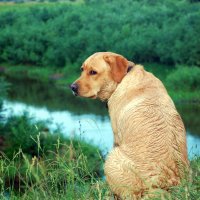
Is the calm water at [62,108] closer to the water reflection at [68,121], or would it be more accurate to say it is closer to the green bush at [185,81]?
the water reflection at [68,121]

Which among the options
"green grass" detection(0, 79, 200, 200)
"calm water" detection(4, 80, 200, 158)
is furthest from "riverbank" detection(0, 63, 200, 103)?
"green grass" detection(0, 79, 200, 200)

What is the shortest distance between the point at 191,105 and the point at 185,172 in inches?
1482

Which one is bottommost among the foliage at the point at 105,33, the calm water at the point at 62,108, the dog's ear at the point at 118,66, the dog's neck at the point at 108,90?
the foliage at the point at 105,33

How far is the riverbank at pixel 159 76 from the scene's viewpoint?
44.7 m

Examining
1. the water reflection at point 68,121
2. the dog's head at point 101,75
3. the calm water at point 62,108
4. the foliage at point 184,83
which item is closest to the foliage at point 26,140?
the water reflection at point 68,121

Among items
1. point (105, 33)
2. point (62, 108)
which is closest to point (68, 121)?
point (62, 108)

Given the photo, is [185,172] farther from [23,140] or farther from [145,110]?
[23,140]

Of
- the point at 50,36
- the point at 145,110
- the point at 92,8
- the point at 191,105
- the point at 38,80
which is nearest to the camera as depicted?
the point at 145,110

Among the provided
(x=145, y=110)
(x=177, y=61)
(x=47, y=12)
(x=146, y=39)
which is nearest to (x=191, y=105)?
(x=177, y=61)

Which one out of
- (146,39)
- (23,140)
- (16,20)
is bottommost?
(16,20)

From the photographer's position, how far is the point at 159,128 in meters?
5.51

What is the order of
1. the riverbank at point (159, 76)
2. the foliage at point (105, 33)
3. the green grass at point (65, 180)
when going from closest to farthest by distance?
the green grass at point (65, 180) → the riverbank at point (159, 76) → the foliage at point (105, 33)

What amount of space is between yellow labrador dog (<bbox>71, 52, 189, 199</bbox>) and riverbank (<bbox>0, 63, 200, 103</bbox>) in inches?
1468

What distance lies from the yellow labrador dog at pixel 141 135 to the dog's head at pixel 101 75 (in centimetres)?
1
